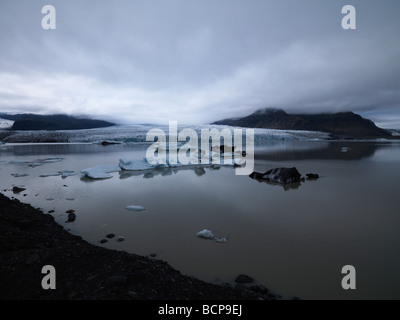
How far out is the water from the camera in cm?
285

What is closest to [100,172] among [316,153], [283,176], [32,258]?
[32,258]

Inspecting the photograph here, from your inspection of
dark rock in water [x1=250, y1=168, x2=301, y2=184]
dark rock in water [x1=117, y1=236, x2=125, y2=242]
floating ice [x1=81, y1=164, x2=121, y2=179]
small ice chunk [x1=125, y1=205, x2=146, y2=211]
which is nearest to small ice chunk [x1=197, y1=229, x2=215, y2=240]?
dark rock in water [x1=117, y1=236, x2=125, y2=242]

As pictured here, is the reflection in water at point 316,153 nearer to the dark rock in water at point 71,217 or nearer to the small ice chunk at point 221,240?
the small ice chunk at point 221,240

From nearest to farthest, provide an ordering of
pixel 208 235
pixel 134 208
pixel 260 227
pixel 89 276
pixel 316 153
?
pixel 89 276, pixel 208 235, pixel 260 227, pixel 134 208, pixel 316 153

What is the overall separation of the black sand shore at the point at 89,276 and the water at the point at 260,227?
1.40 feet

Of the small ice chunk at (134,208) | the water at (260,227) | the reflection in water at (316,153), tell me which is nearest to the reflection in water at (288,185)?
the water at (260,227)

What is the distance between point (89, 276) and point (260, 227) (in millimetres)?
3251

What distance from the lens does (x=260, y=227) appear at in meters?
4.33

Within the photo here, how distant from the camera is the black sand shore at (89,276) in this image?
2113 millimetres

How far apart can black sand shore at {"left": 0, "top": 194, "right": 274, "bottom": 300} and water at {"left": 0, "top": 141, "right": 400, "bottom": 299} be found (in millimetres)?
426

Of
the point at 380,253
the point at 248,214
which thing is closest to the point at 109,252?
the point at 248,214

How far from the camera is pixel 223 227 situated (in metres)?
4.35

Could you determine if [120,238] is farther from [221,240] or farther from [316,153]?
[316,153]
